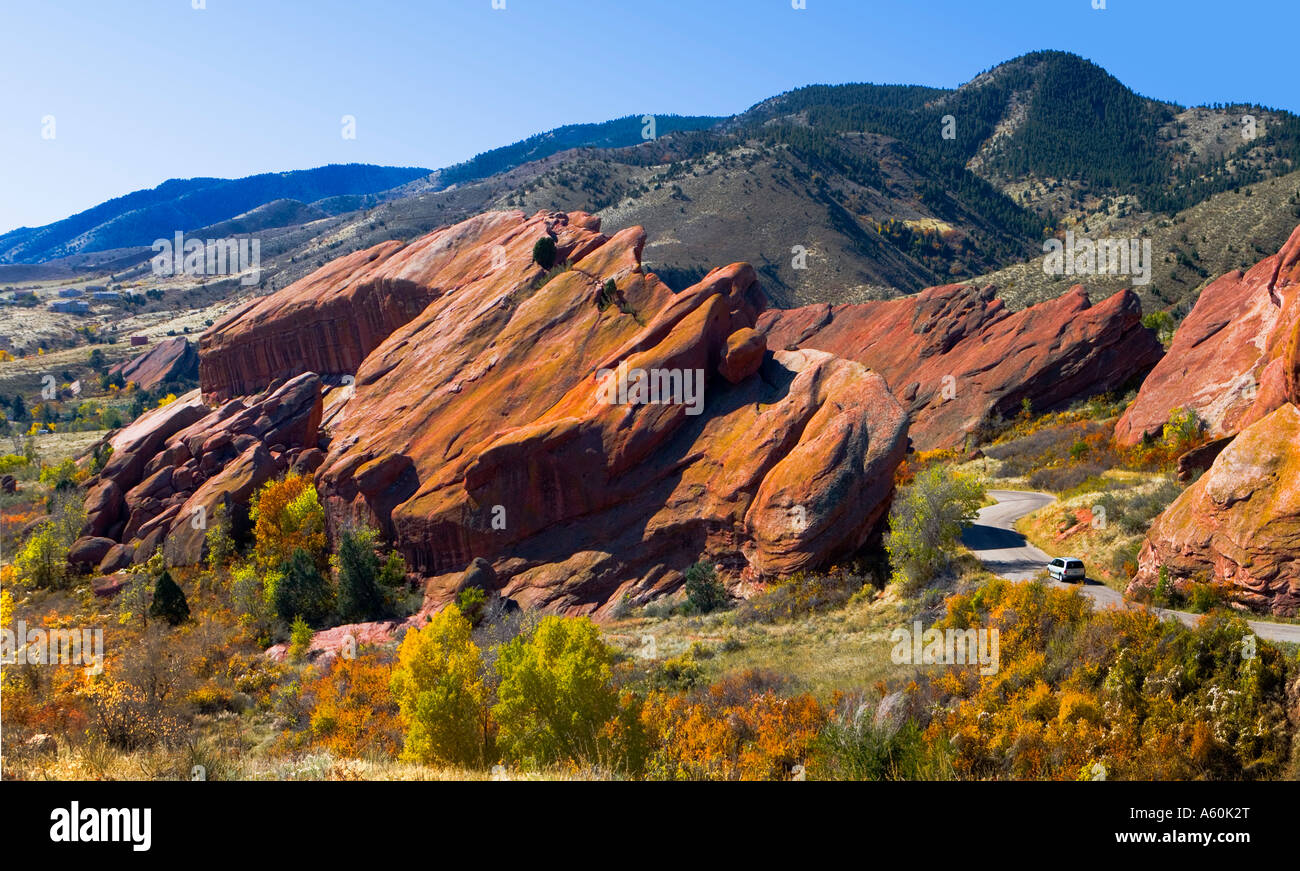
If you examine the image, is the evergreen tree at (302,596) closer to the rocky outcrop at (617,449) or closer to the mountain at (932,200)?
the rocky outcrop at (617,449)

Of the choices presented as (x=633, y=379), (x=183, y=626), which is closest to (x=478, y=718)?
(x=633, y=379)

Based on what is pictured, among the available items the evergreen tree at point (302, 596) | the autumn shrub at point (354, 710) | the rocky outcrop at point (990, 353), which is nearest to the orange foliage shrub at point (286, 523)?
the evergreen tree at point (302, 596)

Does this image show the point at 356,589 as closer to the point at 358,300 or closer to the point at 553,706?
the point at 553,706

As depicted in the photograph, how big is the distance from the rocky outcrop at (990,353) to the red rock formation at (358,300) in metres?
19.7

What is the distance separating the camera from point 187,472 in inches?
1766

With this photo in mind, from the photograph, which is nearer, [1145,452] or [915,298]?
[1145,452]

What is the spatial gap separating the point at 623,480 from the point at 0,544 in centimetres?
4459

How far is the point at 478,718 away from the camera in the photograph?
14961mm

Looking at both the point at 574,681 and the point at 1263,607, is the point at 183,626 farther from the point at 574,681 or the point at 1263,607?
the point at 1263,607

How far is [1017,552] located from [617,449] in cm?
1619

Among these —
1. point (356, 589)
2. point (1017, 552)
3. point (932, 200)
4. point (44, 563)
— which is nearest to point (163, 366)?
point (44, 563)

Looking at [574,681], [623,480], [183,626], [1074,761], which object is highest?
[623,480]

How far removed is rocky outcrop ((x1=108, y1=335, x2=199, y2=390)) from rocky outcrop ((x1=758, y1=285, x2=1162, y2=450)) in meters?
108
